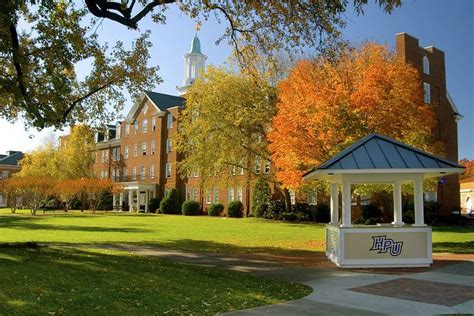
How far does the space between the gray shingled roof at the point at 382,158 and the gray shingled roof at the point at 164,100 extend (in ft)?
156

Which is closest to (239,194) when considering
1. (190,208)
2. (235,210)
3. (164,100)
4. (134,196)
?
(235,210)

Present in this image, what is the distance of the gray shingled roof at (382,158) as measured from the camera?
41.3 feet

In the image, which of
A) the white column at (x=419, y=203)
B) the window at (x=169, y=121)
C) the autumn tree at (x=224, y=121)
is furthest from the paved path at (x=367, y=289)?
the window at (x=169, y=121)

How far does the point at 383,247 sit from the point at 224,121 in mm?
23400

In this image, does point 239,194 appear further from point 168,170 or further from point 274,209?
point 168,170

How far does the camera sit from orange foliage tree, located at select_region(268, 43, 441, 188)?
20.4 metres

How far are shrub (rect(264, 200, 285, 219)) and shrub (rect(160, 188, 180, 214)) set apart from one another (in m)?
14.9

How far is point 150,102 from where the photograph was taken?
199 feet

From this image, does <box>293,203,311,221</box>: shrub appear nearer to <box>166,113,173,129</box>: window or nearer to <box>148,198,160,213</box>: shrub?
<box>148,198,160,213</box>: shrub

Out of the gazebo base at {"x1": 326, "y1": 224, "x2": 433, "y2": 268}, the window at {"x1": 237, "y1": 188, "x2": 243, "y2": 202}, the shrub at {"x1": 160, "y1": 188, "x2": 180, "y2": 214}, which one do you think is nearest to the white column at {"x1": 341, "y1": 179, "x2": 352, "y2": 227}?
the gazebo base at {"x1": 326, "y1": 224, "x2": 433, "y2": 268}

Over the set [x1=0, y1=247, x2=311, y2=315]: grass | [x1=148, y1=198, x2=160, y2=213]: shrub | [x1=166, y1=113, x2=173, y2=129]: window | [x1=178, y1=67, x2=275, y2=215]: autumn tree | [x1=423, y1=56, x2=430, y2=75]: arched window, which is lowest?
[x1=0, y1=247, x2=311, y2=315]: grass

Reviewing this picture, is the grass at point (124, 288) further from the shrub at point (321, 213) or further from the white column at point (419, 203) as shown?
the shrub at point (321, 213)

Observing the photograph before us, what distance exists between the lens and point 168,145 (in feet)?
192

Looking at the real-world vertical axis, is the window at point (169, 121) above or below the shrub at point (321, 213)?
above
